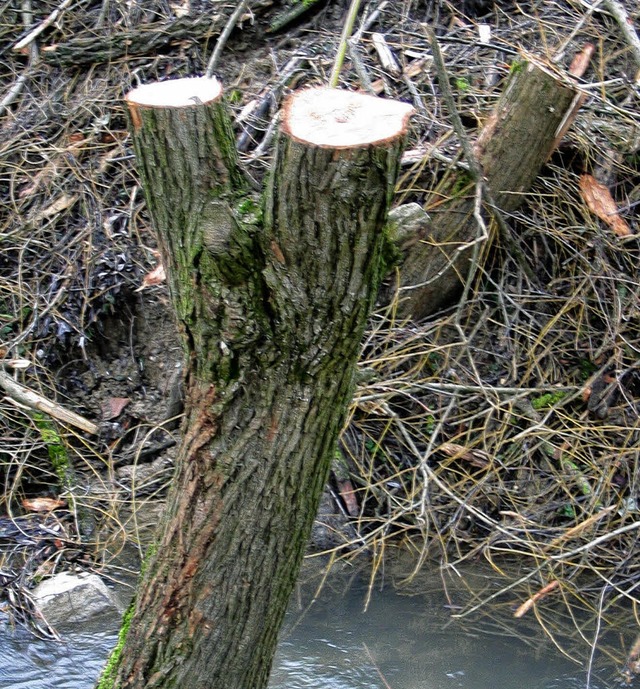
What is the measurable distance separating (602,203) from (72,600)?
2.95m

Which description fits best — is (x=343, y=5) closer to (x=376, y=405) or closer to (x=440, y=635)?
(x=376, y=405)

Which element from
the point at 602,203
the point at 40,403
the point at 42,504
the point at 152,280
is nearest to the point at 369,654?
the point at 42,504

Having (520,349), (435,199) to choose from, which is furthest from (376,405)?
(435,199)

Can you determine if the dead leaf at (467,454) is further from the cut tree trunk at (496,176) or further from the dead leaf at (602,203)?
the dead leaf at (602,203)

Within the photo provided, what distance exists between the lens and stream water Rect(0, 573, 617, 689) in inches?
113

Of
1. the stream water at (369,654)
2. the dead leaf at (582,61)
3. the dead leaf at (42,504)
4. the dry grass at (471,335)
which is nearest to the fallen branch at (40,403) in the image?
the dry grass at (471,335)

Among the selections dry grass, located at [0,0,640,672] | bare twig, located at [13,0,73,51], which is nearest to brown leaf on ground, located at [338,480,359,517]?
dry grass, located at [0,0,640,672]

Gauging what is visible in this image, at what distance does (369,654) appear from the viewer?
301cm

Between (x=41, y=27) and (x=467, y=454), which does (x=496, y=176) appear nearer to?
(x=467, y=454)

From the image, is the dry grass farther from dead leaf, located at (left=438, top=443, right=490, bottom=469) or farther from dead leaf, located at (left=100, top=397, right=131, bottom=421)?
dead leaf, located at (left=100, top=397, right=131, bottom=421)

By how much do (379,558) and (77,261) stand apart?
214cm

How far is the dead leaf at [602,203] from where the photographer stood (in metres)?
3.72

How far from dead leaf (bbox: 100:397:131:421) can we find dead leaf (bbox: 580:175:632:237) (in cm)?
245

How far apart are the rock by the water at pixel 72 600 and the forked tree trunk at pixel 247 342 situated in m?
1.24
